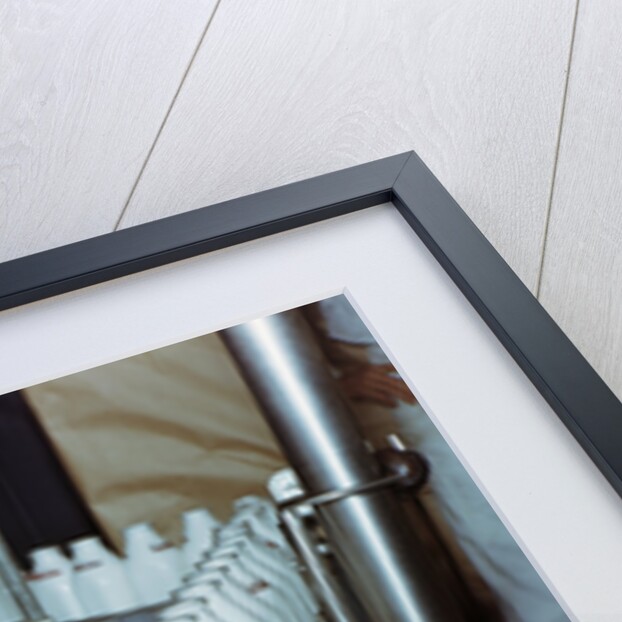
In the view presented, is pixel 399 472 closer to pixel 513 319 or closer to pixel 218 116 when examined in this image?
pixel 513 319

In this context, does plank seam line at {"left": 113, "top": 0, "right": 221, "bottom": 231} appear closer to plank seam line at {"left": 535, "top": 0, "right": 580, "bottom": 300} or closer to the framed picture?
the framed picture

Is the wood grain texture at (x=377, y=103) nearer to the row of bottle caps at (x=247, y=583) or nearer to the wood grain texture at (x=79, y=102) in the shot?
the wood grain texture at (x=79, y=102)

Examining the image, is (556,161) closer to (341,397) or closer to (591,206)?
(591,206)

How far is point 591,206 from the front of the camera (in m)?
0.42

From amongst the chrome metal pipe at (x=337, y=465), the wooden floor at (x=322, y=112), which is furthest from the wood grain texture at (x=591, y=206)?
the chrome metal pipe at (x=337, y=465)

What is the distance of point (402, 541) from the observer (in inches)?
13.4

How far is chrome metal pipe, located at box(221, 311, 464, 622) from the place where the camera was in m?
0.33

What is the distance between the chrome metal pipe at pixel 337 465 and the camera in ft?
1.08

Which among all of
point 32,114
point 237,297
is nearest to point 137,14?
point 32,114

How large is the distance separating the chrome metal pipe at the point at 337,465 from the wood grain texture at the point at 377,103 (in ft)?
0.32

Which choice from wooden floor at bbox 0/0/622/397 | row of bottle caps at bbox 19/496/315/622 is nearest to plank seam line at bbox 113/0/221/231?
wooden floor at bbox 0/0/622/397

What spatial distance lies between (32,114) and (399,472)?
27 cm

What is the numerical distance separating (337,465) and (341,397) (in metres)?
0.03

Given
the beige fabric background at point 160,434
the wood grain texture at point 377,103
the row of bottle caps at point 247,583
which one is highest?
the wood grain texture at point 377,103
